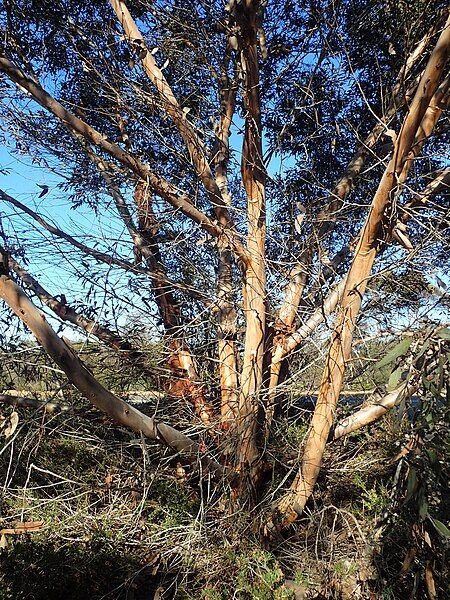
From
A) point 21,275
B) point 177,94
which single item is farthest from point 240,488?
point 177,94

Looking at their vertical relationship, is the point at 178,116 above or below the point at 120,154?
above

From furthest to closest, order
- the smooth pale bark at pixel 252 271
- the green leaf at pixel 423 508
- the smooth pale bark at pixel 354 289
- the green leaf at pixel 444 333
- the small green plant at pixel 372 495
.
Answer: the small green plant at pixel 372 495, the smooth pale bark at pixel 252 271, the smooth pale bark at pixel 354 289, the green leaf at pixel 423 508, the green leaf at pixel 444 333

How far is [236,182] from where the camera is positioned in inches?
210

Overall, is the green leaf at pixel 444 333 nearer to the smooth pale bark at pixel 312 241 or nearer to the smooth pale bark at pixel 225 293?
the smooth pale bark at pixel 312 241

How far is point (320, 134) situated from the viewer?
5.32 m

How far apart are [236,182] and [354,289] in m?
2.20

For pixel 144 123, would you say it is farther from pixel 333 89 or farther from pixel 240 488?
pixel 240 488

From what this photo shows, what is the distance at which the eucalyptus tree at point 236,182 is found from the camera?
12.7ft

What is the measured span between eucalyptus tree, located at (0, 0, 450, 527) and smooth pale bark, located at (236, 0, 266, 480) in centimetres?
1

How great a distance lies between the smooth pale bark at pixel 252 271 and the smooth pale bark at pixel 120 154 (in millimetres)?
155

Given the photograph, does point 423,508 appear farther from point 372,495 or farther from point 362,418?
point 372,495

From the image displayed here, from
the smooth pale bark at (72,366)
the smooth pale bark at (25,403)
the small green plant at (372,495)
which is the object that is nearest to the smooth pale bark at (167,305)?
the smooth pale bark at (25,403)

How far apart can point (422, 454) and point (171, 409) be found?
2.22 metres

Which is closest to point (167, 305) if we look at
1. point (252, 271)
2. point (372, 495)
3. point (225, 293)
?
point (225, 293)
